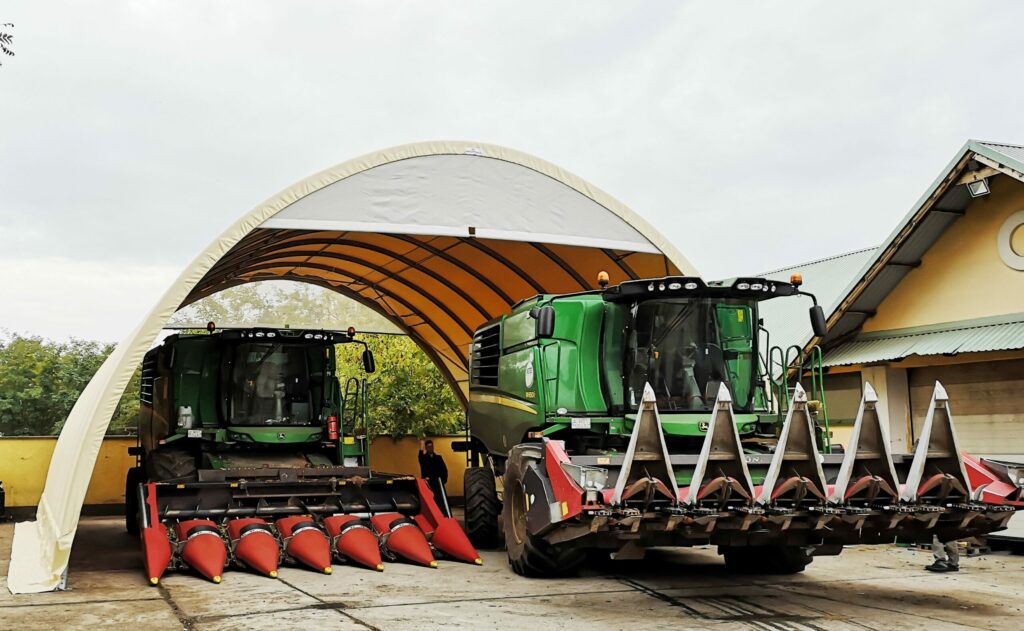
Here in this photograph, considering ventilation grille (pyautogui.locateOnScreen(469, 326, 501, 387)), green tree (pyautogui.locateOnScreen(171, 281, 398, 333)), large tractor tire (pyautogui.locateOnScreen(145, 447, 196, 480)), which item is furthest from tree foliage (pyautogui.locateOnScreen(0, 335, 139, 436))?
ventilation grille (pyautogui.locateOnScreen(469, 326, 501, 387))

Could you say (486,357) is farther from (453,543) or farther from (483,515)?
(453,543)

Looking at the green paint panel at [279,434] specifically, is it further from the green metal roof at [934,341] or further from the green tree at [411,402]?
the green metal roof at [934,341]

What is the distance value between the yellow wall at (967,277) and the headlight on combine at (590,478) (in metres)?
8.35

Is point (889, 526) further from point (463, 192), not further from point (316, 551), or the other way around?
point (463, 192)

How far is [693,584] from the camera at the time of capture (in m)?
9.45

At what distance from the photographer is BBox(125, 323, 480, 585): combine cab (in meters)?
10.1

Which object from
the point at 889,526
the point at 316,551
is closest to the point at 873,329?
the point at 889,526

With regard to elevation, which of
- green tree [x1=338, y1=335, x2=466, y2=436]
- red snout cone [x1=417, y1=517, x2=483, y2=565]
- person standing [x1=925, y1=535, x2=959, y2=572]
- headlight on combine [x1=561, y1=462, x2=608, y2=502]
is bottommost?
person standing [x1=925, y1=535, x2=959, y2=572]

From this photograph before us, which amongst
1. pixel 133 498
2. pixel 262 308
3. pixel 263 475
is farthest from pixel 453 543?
pixel 262 308

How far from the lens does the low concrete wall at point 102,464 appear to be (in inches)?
741

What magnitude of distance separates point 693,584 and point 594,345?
2.66m

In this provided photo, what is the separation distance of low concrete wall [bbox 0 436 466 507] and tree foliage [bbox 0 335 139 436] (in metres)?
1.51

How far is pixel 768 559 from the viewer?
10.3 m

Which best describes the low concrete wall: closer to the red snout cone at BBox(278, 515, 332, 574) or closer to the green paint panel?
the green paint panel
